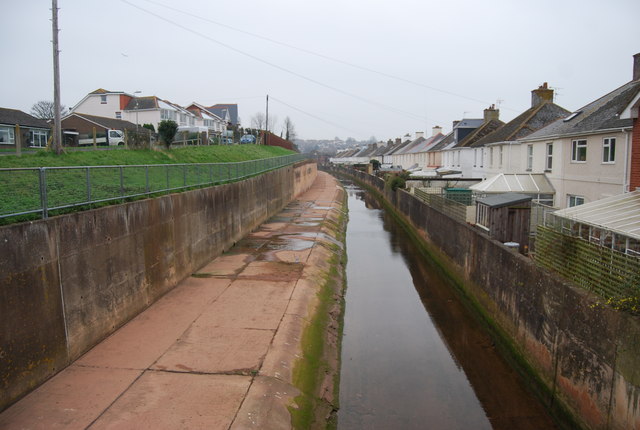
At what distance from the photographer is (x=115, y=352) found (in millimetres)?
9273

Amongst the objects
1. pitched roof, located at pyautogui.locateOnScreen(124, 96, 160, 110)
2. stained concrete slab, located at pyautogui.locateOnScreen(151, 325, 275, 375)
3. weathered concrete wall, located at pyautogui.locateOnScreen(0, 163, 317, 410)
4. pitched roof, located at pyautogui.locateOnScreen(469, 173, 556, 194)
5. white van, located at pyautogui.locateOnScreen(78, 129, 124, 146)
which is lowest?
stained concrete slab, located at pyautogui.locateOnScreen(151, 325, 275, 375)

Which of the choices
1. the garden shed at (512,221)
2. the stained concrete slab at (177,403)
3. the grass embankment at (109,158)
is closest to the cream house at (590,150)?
the garden shed at (512,221)

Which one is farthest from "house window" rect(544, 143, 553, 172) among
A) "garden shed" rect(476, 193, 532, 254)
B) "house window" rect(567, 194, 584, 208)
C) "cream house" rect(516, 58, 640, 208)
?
"garden shed" rect(476, 193, 532, 254)

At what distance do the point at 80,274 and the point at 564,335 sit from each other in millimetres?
9331

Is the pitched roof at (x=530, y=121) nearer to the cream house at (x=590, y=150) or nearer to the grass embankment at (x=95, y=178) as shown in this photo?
the cream house at (x=590, y=150)

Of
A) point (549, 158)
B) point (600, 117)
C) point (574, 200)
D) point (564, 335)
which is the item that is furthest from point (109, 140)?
point (564, 335)

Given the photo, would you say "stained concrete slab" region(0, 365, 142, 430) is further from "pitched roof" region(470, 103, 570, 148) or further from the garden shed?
"pitched roof" region(470, 103, 570, 148)

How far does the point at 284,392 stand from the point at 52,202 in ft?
18.3

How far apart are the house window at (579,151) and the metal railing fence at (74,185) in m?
14.8

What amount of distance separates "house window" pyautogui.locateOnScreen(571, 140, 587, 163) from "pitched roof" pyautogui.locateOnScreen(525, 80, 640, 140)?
19.3 inches

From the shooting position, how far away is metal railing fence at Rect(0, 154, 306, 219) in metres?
8.15

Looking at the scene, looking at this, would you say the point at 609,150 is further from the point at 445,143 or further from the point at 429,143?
the point at 429,143

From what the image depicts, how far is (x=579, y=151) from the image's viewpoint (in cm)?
1875

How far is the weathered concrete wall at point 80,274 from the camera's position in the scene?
23.7 ft
